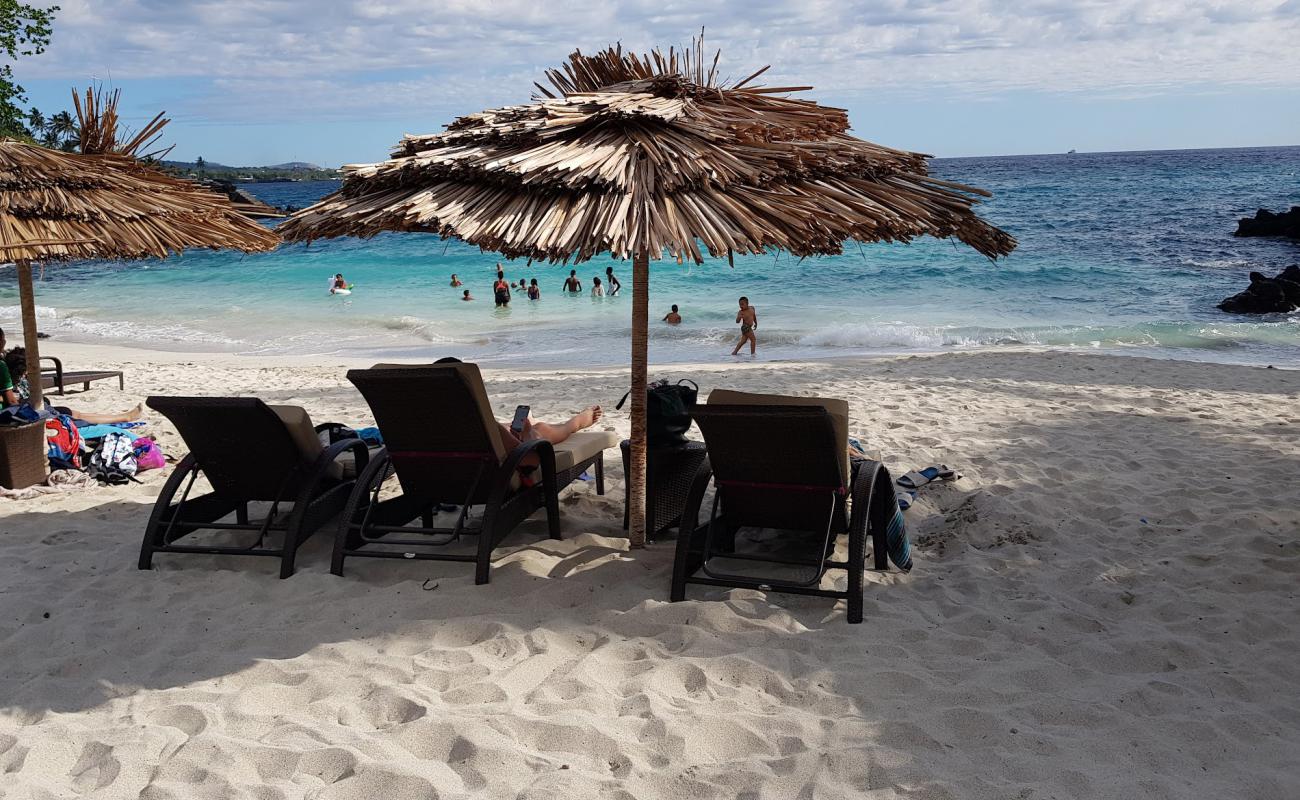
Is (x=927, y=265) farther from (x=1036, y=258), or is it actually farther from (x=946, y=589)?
(x=946, y=589)

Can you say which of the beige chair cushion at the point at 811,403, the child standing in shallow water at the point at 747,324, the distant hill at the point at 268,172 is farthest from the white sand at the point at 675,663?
the distant hill at the point at 268,172

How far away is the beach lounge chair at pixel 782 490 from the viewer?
3.75 meters

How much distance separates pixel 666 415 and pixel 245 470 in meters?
1.95

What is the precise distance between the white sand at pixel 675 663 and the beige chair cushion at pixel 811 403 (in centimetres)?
61

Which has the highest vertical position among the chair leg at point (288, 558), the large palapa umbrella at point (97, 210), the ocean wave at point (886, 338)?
the large palapa umbrella at point (97, 210)

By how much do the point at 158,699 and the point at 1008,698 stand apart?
2765 mm

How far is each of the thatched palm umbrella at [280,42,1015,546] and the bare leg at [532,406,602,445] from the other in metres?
0.72

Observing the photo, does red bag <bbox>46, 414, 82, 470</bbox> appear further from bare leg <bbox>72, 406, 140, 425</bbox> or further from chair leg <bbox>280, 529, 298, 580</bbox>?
chair leg <bbox>280, 529, 298, 580</bbox>

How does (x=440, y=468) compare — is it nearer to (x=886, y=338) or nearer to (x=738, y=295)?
(x=886, y=338)

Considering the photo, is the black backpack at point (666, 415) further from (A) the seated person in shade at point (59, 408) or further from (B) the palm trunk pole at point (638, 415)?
(A) the seated person in shade at point (59, 408)

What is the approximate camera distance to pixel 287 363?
13.8 m

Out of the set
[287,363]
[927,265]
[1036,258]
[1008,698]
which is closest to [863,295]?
[927,265]

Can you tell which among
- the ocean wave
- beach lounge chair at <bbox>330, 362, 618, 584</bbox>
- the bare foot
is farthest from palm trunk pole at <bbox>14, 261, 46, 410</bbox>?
the ocean wave

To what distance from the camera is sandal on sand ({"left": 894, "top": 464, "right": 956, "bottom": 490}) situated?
18.0 ft
